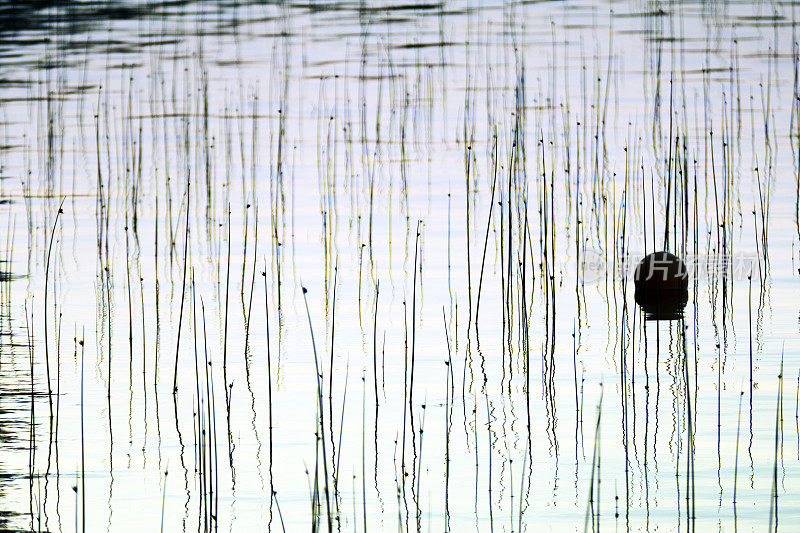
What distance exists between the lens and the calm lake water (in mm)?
3344

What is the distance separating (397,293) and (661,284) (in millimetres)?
1052

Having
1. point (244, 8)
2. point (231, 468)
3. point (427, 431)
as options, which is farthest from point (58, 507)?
point (244, 8)

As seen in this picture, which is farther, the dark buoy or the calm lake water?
the dark buoy

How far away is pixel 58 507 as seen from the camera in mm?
3264

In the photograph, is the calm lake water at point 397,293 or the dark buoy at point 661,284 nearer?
the calm lake water at point 397,293

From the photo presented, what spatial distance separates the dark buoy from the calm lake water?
0.38 ft

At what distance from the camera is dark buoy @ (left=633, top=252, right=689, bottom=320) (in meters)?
5.18

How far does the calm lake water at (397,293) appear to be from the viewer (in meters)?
3.34

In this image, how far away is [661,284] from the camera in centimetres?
521

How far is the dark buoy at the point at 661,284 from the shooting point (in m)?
5.18

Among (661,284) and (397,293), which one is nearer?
(661,284)

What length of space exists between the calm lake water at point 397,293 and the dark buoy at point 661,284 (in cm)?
12

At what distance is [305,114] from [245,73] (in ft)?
4.68

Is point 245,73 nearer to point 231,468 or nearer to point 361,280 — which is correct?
point 361,280
